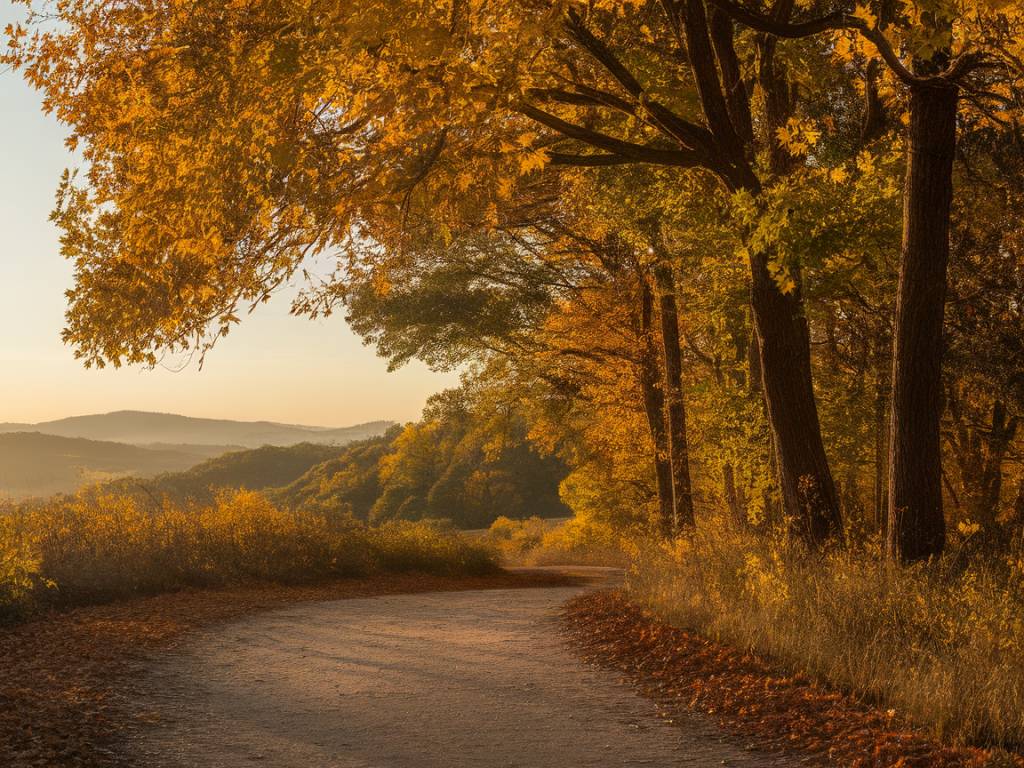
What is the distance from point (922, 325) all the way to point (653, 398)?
12662 mm

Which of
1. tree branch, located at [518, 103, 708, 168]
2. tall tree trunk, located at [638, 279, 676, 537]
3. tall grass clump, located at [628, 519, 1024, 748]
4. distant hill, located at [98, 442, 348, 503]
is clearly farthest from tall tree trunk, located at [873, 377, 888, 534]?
distant hill, located at [98, 442, 348, 503]

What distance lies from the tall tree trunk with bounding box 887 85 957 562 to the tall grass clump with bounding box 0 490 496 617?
10054mm

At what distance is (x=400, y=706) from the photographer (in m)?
7.22

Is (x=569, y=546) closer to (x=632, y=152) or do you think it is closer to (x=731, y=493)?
(x=731, y=493)

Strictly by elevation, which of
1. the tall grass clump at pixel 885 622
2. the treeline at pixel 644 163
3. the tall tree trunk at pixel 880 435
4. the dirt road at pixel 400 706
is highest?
the treeline at pixel 644 163

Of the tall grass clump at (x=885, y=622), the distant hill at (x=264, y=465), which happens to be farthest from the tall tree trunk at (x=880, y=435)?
the distant hill at (x=264, y=465)

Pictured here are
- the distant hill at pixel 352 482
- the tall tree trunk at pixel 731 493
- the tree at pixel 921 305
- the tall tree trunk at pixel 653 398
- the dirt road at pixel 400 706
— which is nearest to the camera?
the dirt road at pixel 400 706

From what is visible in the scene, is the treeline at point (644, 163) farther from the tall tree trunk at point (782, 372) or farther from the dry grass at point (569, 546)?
the dry grass at point (569, 546)

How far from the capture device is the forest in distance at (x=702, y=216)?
7.62 metres

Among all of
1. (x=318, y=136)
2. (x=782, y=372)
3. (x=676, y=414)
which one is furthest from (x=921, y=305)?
(x=676, y=414)

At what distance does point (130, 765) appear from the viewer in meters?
5.70

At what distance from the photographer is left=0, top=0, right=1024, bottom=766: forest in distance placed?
25.0 feet

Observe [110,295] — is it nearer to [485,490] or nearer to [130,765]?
[130,765]

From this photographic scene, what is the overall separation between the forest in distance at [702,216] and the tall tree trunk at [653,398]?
277 centimetres
